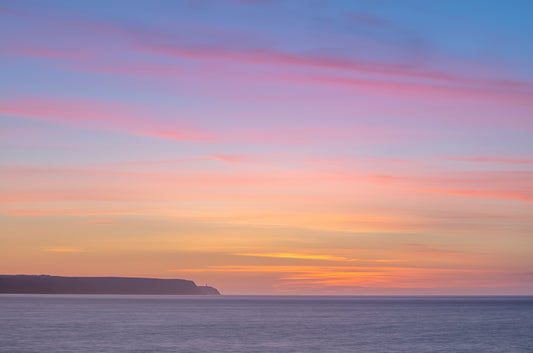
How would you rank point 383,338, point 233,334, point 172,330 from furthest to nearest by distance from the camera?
point 172,330, point 233,334, point 383,338

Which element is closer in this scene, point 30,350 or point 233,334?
point 30,350


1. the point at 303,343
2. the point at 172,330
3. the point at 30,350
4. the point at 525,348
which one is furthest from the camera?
the point at 172,330

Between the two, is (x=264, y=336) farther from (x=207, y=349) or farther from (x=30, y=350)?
(x=30, y=350)

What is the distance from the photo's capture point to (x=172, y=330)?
96250 mm

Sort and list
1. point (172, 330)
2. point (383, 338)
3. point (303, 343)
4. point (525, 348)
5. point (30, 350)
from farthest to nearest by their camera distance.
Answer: point (172, 330) < point (383, 338) < point (303, 343) < point (525, 348) < point (30, 350)

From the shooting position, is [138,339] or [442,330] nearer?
[138,339]

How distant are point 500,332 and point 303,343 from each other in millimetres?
35864

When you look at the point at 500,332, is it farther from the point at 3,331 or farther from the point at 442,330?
the point at 3,331

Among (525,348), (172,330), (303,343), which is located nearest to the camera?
(525,348)

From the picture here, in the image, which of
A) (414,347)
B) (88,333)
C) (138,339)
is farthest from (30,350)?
(414,347)

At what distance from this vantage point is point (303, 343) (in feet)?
252

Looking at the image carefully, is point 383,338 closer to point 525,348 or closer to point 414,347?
point 414,347

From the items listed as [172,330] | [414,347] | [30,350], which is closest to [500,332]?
[414,347]

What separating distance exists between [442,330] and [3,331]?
63.9 meters
